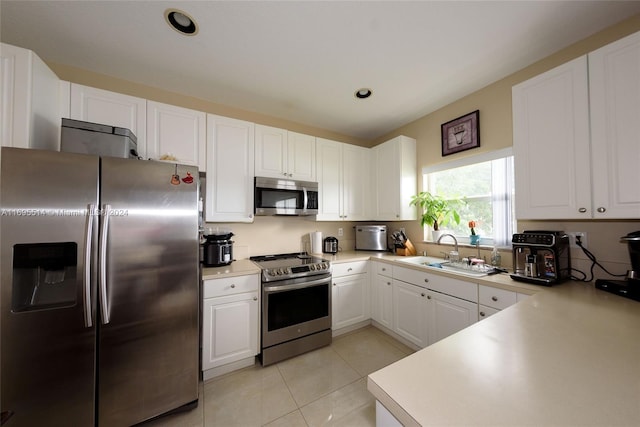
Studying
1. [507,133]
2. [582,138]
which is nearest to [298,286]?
[582,138]

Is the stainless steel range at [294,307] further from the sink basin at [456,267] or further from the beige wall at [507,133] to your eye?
the beige wall at [507,133]

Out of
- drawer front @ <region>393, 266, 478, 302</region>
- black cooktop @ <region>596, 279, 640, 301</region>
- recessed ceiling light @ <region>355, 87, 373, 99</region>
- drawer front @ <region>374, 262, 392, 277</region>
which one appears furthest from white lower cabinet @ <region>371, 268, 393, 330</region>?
recessed ceiling light @ <region>355, 87, 373, 99</region>

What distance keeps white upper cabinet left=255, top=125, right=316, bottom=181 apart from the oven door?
3.92ft

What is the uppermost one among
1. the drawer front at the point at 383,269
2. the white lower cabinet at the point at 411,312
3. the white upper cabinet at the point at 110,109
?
the white upper cabinet at the point at 110,109

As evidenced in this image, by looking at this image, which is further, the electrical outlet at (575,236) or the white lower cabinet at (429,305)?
the white lower cabinet at (429,305)

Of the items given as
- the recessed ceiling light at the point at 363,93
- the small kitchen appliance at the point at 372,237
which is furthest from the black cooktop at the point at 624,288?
the recessed ceiling light at the point at 363,93

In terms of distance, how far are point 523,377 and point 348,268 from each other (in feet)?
6.37

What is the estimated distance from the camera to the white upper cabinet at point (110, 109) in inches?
68.0

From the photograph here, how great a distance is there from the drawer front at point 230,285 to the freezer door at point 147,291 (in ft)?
0.79

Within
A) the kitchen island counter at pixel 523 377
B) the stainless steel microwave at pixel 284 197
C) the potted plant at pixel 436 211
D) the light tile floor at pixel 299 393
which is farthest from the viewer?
the potted plant at pixel 436 211

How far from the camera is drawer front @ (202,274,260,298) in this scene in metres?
1.82

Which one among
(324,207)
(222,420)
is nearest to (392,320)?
(324,207)

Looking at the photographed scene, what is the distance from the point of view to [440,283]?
6.43ft

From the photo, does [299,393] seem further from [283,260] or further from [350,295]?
[283,260]
